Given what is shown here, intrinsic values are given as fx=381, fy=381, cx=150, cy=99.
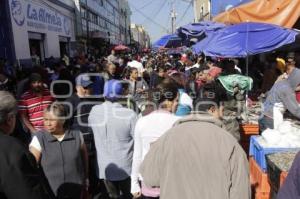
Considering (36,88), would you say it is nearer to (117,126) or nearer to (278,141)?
Result: (117,126)

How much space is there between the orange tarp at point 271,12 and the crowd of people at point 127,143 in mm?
1516

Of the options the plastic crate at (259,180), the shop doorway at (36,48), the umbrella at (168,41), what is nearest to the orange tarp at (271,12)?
the plastic crate at (259,180)

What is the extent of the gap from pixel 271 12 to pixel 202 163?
5656mm

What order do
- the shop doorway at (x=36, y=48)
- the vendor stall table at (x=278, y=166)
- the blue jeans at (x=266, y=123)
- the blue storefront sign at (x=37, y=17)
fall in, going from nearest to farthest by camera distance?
the vendor stall table at (x=278, y=166), the blue jeans at (x=266, y=123), the blue storefront sign at (x=37, y=17), the shop doorway at (x=36, y=48)

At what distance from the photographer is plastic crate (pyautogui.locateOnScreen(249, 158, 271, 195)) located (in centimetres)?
441

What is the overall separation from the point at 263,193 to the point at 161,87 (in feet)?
6.28

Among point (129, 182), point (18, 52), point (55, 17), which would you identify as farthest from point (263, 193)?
point (55, 17)

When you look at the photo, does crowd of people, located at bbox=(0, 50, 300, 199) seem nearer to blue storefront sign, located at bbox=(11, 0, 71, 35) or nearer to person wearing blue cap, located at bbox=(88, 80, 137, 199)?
person wearing blue cap, located at bbox=(88, 80, 137, 199)

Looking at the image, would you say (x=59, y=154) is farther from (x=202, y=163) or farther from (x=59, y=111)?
(x=202, y=163)

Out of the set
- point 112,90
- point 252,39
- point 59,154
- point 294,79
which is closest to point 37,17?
point 252,39

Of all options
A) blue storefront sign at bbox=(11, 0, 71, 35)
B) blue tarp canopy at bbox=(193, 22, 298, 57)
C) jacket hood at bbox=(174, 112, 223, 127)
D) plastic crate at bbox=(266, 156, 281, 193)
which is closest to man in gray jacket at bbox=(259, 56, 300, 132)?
blue tarp canopy at bbox=(193, 22, 298, 57)

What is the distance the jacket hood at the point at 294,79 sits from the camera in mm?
5008

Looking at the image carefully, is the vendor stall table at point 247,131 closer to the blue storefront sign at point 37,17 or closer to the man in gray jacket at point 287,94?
the man in gray jacket at point 287,94

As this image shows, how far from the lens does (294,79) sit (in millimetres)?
5051
